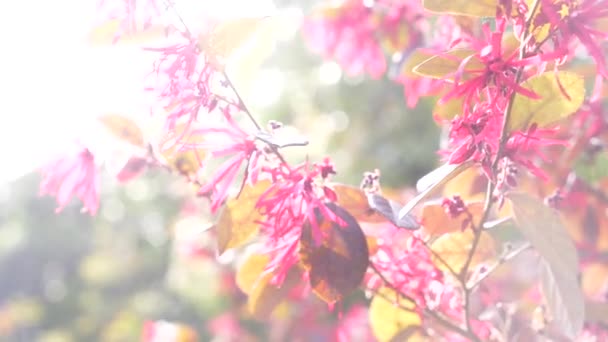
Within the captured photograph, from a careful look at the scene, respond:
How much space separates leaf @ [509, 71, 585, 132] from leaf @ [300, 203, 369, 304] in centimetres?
15

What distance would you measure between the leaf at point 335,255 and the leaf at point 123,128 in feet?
0.93

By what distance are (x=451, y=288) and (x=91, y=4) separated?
43 centimetres

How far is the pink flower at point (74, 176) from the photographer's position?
817 mm

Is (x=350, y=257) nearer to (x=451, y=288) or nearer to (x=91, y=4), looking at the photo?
(x=451, y=288)

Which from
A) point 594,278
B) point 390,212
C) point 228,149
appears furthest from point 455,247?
point 594,278

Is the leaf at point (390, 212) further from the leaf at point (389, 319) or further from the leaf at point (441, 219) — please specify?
the leaf at point (389, 319)

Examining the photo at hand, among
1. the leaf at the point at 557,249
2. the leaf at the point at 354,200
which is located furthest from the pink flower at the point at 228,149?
the leaf at the point at 557,249

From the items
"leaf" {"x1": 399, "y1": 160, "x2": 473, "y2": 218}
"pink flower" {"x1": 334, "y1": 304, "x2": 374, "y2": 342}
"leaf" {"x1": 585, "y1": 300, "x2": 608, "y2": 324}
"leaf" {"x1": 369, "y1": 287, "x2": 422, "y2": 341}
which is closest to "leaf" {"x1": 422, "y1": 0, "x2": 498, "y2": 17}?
"leaf" {"x1": 399, "y1": 160, "x2": 473, "y2": 218}

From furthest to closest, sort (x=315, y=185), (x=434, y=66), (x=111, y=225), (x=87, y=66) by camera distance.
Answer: (x=111, y=225), (x=87, y=66), (x=315, y=185), (x=434, y=66)

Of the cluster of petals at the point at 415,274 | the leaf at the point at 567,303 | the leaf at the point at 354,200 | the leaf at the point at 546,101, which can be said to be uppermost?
the leaf at the point at 546,101

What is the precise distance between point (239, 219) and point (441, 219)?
0.59 feet

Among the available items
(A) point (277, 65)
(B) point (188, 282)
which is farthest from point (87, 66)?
Result: (A) point (277, 65)

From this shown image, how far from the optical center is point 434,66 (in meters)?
0.58

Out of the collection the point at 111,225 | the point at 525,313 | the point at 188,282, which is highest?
the point at 525,313
